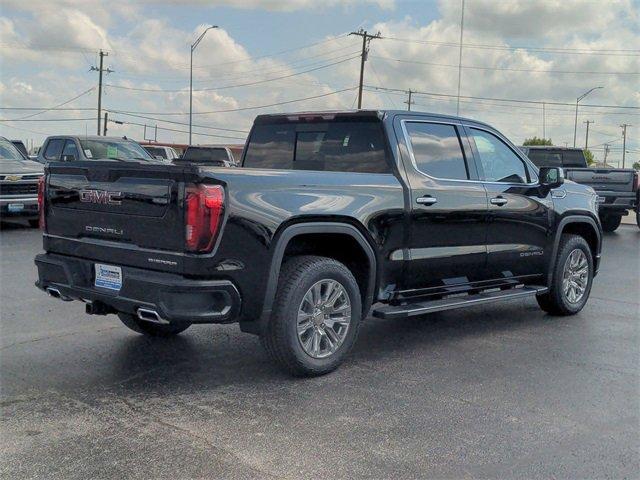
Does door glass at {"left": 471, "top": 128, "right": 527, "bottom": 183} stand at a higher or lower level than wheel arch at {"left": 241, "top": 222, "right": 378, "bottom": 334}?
higher

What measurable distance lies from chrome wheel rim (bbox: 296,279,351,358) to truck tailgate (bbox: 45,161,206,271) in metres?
1.00

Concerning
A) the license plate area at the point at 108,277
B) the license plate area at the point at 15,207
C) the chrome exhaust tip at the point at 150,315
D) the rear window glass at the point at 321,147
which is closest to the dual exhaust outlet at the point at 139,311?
the chrome exhaust tip at the point at 150,315

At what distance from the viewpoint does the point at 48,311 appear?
23.4ft

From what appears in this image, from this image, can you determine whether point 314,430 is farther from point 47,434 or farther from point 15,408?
point 15,408

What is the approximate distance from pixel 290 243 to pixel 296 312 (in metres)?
0.51

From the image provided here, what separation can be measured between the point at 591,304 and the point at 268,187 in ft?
16.4

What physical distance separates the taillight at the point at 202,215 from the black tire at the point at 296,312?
682mm

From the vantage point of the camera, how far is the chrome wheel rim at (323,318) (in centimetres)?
508

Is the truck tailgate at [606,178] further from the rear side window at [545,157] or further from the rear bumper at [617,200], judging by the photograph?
the rear side window at [545,157]

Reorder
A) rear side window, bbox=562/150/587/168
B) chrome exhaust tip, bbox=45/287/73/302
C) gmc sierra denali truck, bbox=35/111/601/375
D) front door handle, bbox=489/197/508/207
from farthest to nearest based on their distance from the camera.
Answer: rear side window, bbox=562/150/587/168 < front door handle, bbox=489/197/508/207 < chrome exhaust tip, bbox=45/287/73/302 < gmc sierra denali truck, bbox=35/111/601/375

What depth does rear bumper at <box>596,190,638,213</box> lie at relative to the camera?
647 inches

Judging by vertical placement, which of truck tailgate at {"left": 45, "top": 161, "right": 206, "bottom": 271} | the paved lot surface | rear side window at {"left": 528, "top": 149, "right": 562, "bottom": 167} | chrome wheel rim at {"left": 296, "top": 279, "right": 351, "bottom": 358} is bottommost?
the paved lot surface

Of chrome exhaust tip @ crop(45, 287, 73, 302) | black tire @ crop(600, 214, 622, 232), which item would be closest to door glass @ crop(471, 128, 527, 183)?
chrome exhaust tip @ crop(45, 287, 73, 302)

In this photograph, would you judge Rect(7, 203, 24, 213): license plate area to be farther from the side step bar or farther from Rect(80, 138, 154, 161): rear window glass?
the side step bar
